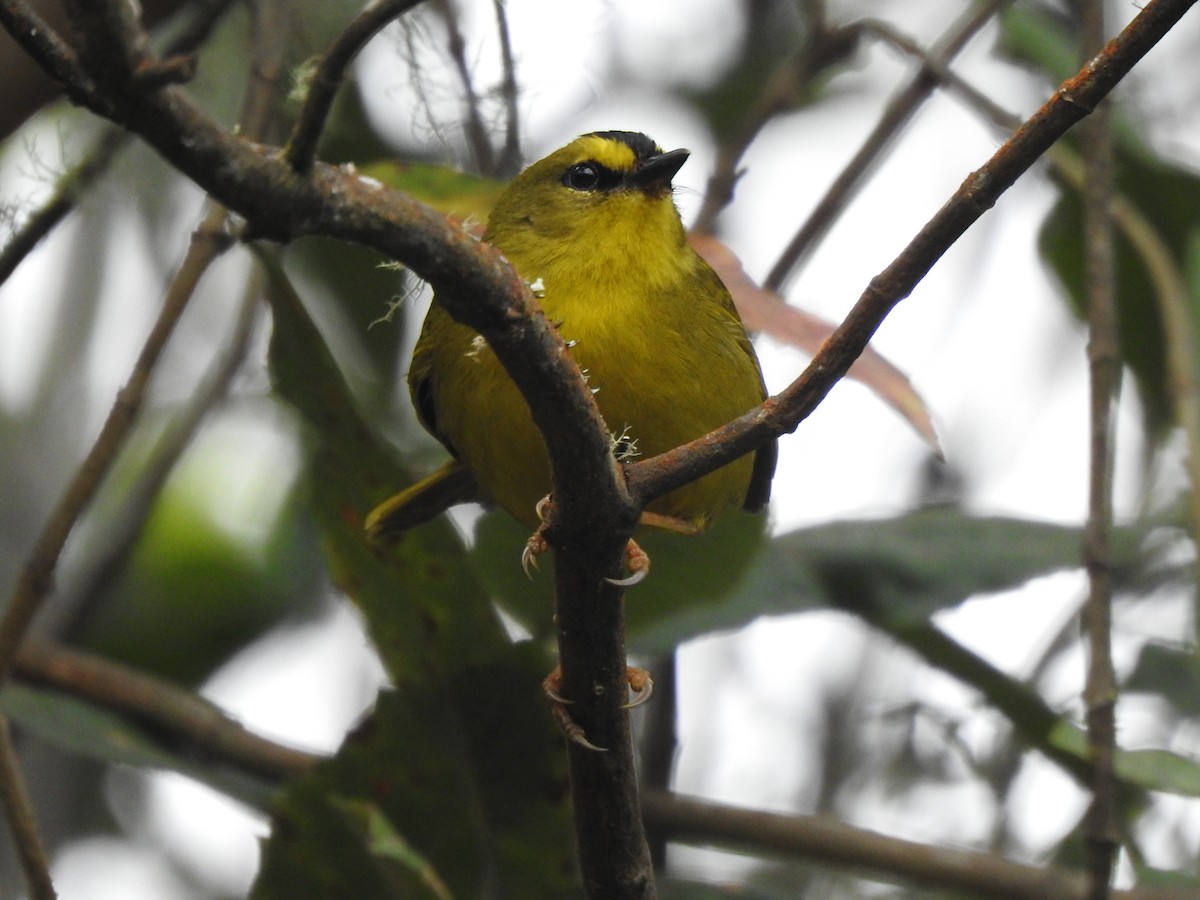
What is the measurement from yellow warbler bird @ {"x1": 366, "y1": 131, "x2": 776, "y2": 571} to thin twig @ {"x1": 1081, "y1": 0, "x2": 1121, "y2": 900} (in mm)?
641

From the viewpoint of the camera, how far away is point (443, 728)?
2.84 meters

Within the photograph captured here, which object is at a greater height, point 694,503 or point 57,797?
point 694,503

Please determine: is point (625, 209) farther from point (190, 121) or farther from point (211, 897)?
point (211, 897)

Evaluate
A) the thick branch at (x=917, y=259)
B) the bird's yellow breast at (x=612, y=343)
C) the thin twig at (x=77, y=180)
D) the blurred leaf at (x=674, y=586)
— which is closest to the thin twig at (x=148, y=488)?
the thin twig at (x=77, y=180)

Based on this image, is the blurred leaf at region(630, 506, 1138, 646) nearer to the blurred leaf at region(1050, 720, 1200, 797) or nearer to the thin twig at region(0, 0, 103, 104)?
the blurred leaf at region(1050, 720, 1200, 797)

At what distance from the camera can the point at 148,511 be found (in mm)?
3557

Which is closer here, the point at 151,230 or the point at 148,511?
the point at 148,511

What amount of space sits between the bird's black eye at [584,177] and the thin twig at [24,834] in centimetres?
151

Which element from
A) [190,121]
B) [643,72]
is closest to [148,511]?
[643,72]

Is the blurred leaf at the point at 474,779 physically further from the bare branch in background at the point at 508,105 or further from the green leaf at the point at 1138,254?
the green leaf at the point at 1138,254

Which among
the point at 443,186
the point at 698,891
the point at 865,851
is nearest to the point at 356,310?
the point at 443,186

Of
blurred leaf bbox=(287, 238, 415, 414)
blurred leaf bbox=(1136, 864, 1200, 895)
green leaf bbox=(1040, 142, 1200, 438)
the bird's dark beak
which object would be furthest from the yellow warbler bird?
green leaf bbox=(1040, 142, 1200, 438)

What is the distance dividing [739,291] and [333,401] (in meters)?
0.77

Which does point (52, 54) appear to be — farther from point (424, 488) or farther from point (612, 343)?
point (424, 488)
